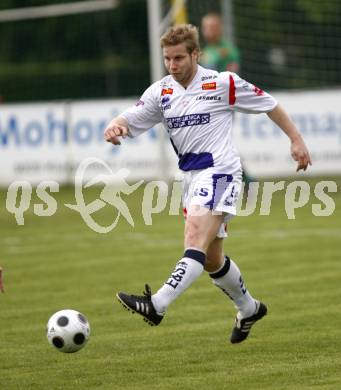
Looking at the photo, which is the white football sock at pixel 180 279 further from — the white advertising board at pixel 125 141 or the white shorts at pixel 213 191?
the white advertising board at pixel 125 141

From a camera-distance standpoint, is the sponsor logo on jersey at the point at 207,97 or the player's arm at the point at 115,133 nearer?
the player's arm at the point at 115,133

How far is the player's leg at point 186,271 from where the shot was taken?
676cm

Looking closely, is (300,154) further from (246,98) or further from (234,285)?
(234,285)

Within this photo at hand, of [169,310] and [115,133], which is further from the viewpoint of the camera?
[169,310]

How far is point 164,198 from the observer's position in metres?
17.4

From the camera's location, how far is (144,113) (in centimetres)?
778

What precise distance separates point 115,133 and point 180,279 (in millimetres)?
1136

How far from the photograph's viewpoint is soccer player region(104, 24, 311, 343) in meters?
7.32

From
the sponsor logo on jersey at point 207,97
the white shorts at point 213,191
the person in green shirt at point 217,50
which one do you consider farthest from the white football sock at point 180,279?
the person in green shirt at point 217,50

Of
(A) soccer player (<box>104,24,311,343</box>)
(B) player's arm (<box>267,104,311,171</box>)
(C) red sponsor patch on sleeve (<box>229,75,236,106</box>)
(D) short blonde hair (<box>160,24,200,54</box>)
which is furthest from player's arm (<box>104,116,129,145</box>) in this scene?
(B) player's arm (<box>267,104,311,171</box>)

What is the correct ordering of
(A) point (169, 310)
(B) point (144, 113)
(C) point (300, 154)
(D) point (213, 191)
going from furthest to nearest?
(A) point (169, 310) → (B) point (144, 113) → (C) point (300, 154) → (D) point (213, 191)

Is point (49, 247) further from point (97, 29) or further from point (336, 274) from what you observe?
point (97, 29)

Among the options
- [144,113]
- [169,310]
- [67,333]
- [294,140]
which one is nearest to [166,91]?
[144,113]

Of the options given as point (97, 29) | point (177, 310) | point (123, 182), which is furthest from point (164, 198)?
point (97, 29)
